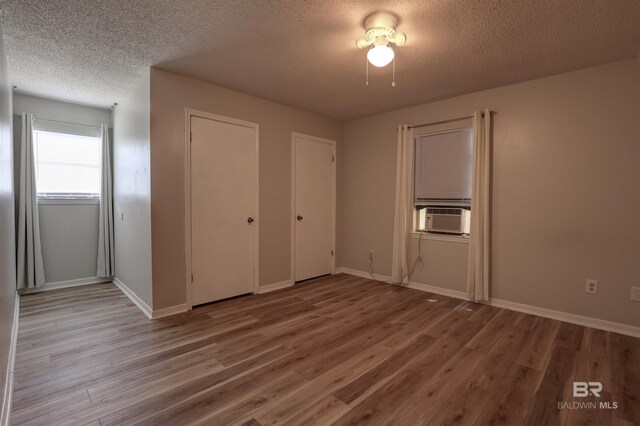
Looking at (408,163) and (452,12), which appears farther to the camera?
(408,163)

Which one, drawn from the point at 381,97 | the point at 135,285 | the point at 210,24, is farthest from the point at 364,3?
the point at 135,285

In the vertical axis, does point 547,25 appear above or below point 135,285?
above

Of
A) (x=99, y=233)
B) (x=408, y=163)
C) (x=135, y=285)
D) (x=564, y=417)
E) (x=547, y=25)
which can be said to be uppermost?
(x=547, y=25)

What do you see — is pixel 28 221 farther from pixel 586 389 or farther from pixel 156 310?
pixel 586 389

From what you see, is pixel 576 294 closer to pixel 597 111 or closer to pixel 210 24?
pixel 597 111

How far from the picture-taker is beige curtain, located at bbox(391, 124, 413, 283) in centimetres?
414

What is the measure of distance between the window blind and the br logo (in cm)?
211

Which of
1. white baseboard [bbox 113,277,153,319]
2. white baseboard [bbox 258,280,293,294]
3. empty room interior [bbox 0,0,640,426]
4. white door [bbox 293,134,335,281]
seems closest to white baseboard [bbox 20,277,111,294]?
empty room interior [bbox 0,0,640,426]

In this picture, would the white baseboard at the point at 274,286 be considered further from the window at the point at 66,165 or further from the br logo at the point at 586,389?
the br logo at the point at 586,389

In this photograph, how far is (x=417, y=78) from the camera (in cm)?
320

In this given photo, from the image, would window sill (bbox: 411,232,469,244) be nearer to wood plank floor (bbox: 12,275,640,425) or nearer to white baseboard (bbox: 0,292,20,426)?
wood plank floor (bbox: 12,275,640,425)

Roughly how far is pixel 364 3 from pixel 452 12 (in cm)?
62

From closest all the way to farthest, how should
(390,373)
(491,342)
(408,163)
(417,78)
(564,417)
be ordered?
(564,417) < (390,373) < (491,342) < (417,78) < (408,163)

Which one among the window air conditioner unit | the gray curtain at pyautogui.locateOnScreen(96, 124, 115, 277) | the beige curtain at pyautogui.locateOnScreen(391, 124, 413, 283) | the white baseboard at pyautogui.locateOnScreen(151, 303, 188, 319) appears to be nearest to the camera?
the white baseboard at pyautogui.locateOnScreen(151, 303, 188, 319)
